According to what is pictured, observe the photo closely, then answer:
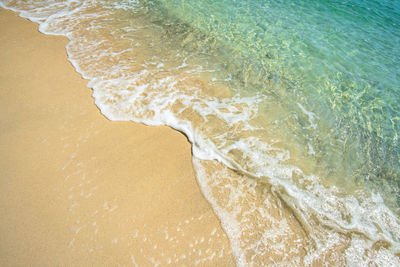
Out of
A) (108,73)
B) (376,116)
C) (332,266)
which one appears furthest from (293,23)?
(332,266)

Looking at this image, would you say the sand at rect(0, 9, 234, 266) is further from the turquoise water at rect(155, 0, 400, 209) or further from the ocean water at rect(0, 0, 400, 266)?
the turquoise water at rect(155, 0, 400, 209)

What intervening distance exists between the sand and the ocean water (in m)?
0.24

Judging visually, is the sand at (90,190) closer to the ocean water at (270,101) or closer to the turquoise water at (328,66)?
the ocean water at (270,101)

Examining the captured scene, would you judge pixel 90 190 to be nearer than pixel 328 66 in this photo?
Yes

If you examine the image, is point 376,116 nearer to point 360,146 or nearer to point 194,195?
point 360,146

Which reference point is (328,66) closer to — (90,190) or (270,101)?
(270,101)

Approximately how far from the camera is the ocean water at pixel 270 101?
2623mm

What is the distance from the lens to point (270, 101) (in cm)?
412

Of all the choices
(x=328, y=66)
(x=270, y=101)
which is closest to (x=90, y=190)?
(x=270, y=101)

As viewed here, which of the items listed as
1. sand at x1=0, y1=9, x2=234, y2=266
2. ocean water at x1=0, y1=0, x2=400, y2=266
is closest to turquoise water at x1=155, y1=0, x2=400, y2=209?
ocean water at x1=0, y1=0, x2=400, y2=266

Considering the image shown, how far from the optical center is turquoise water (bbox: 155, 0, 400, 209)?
350 cm

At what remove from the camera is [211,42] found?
5586 millimetres

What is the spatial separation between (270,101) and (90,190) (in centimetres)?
304

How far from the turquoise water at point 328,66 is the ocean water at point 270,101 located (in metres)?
0.03
